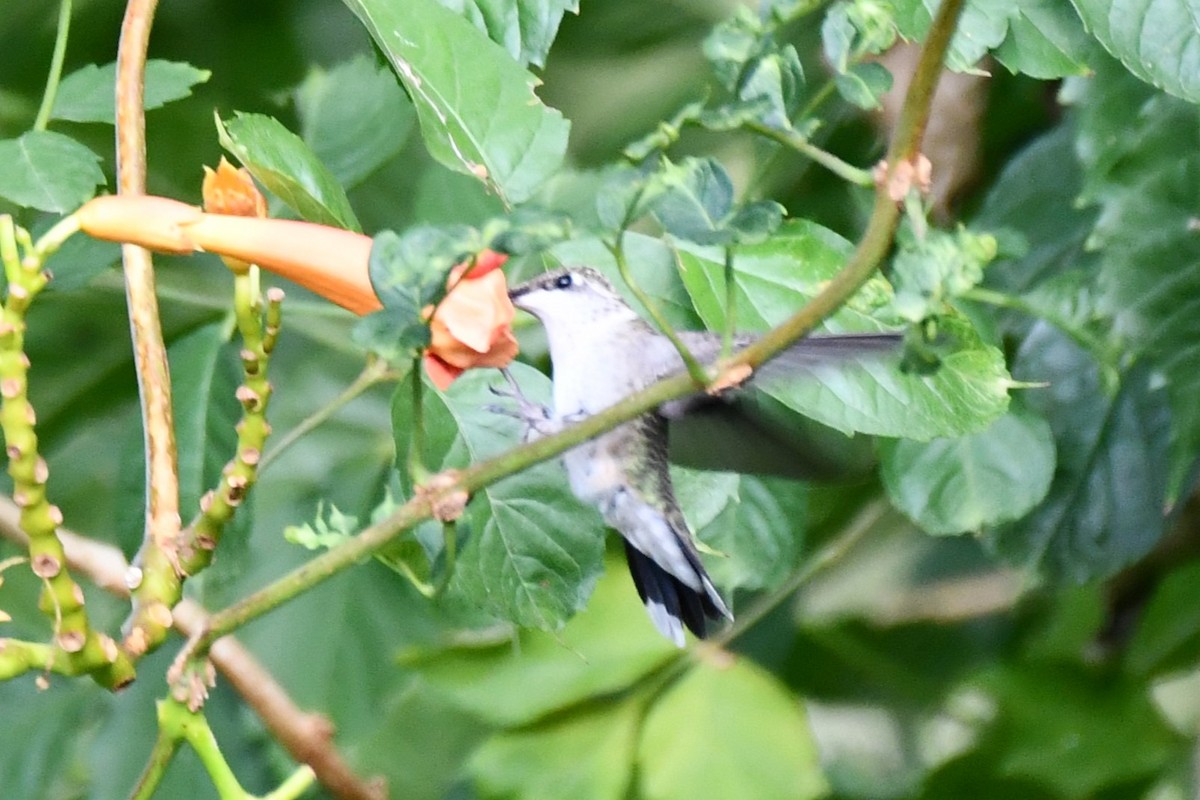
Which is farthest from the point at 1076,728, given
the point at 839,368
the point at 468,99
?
the point at 468,99

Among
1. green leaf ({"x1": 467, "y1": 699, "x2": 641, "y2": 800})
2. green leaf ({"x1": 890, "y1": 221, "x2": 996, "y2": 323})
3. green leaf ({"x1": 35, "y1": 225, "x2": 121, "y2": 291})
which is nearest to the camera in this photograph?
green leaf ({"x1": 890, "y1": 221, "x2": 996, "y2": 323})

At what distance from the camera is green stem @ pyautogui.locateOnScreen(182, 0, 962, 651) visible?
63 cm

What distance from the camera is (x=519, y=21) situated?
1.08m

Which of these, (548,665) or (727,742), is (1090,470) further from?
(548,665)

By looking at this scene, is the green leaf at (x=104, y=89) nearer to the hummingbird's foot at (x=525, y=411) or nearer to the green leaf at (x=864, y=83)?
the hummingbird's foot at (x=525, y=411)

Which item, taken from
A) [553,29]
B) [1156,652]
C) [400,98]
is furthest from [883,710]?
[553,29]

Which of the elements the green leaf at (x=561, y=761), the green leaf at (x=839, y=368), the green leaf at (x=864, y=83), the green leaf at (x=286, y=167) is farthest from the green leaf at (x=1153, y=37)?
the green leaf at (x=561, y=761)

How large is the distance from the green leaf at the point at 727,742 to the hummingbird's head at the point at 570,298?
0.63m

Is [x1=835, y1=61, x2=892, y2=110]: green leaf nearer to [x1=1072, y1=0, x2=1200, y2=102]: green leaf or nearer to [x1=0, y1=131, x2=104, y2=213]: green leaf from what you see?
[x1=1072, y1=0, x2=1200, y2=102]: green leaf

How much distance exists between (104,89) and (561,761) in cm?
106

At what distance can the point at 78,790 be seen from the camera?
7.11 ft

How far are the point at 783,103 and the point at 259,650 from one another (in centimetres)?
159

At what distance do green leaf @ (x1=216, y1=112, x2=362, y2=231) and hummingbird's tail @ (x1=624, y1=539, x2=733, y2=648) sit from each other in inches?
22.9

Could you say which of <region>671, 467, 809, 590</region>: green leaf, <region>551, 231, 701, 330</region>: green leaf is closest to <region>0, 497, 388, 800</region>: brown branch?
<region>671, 467, 809, 590</region>: green leaf
